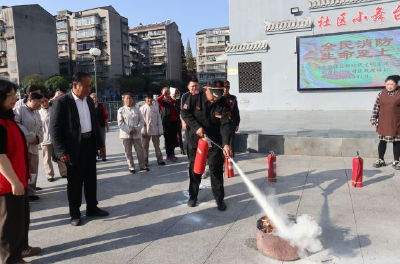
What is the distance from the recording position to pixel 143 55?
74.8 metres

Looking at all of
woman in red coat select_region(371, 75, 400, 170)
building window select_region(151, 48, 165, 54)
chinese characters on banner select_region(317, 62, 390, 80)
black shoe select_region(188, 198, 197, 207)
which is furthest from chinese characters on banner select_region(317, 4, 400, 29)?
building window select_region(151, 48, 165, 54)

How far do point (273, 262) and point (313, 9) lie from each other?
13.9m

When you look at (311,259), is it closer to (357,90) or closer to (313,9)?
(357,90)

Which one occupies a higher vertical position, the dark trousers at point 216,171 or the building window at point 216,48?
the building window at point 216,48

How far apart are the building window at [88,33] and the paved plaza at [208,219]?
58.4m

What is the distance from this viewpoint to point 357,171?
502 cm

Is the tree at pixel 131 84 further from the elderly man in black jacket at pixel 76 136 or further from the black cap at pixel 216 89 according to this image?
the black cap at pixel 216 89

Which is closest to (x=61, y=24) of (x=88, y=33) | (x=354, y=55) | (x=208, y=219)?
(x=88, y=33)

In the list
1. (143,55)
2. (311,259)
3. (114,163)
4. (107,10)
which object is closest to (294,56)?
(114,163)

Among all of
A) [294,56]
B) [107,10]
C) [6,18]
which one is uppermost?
[107,10]

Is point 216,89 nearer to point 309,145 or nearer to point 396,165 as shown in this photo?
point 309,145

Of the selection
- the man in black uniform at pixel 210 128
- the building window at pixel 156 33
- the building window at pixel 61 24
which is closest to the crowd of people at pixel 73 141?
the man in black uniform at pixel 210 128

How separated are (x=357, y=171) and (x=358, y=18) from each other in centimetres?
1096

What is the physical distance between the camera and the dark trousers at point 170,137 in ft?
24.7
